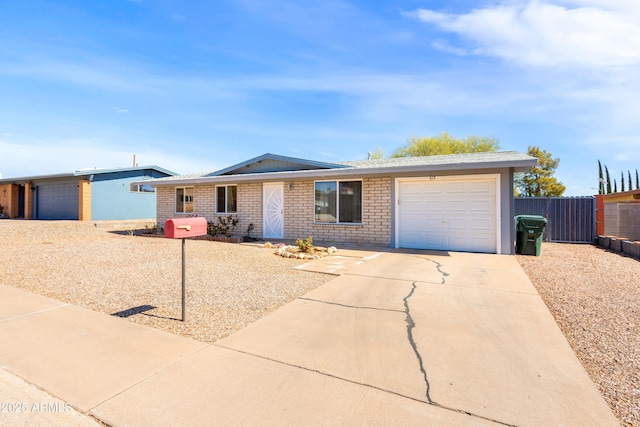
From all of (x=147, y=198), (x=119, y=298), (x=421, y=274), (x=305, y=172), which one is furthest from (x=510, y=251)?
(x=147, y=198)

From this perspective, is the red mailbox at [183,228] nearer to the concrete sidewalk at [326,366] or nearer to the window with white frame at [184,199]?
the concrete sidewalk at [326,366]

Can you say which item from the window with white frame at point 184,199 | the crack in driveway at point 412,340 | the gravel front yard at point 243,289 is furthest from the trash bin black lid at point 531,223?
the window with white frame at point 184,199

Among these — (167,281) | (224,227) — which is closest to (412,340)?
(167,281)

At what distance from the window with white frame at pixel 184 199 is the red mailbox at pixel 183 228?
11.5m

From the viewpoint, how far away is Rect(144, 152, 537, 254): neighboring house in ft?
30.1

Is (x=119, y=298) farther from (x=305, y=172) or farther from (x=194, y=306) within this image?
(x=305, y=172)

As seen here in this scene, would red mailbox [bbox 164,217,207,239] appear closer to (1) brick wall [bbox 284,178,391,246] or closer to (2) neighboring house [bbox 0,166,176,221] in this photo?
(1) brick wall [bbox 284,178,391,246]

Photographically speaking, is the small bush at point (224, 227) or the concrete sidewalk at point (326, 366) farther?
the small bush at point (224, 227)

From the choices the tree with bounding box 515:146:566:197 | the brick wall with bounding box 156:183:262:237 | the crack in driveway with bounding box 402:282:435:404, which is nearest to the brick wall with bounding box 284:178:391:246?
the brick wall with bounding box 156:183:262:237

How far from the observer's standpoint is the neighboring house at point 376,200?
30.1 feet

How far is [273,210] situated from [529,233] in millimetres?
8835

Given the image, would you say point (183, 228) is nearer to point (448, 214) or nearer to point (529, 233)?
point (448, 214)

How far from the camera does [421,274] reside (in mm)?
6359

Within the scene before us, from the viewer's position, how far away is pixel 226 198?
543 inches
